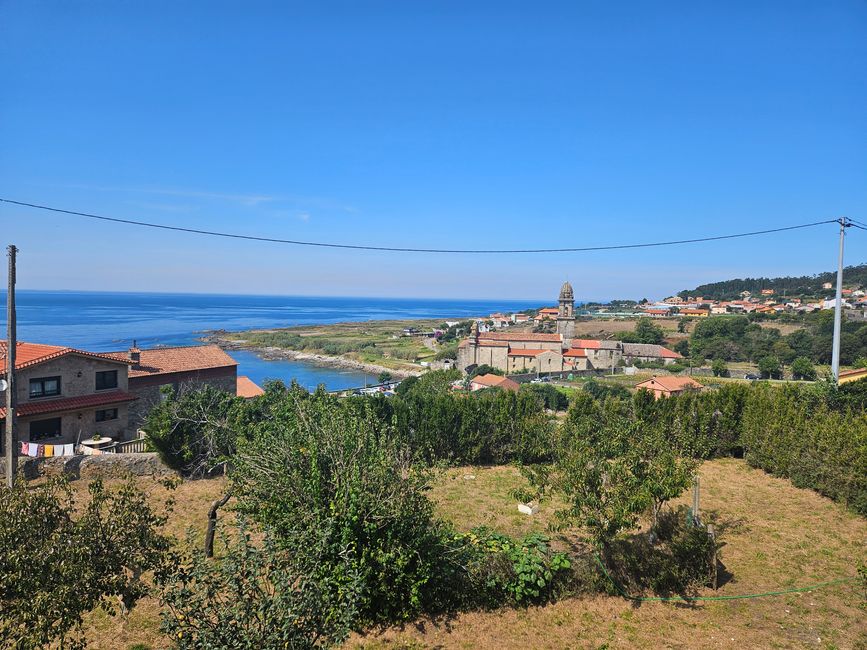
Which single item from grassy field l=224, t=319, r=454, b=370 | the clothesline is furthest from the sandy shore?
the clothesline

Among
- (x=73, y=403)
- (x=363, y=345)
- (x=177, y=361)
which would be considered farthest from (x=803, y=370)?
(x=363, y=345)

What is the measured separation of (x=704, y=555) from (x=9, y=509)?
435 inches

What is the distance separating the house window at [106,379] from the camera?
21688mm

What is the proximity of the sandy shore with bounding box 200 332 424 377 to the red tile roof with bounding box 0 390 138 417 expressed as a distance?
4947 cm

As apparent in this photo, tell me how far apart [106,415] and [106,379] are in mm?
1661

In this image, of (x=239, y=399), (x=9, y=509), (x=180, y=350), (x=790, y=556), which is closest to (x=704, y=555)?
(x=790, y=556)

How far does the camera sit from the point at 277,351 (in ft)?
317

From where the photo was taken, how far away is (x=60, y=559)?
190 inches

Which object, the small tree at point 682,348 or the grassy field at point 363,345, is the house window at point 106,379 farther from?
the small tree at point 682,348

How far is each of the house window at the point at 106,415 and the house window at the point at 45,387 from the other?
6.45 feet

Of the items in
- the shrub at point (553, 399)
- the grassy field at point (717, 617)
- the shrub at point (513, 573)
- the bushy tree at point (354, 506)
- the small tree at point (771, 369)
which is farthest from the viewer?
the small tree at point (771, 369)

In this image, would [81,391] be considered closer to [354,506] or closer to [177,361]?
[177,361]

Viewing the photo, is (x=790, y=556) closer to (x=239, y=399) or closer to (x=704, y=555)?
(x=704, y=555)

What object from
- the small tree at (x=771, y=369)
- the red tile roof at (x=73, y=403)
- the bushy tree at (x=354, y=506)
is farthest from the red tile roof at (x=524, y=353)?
the bushy tree at (x=354, y=506)
